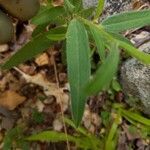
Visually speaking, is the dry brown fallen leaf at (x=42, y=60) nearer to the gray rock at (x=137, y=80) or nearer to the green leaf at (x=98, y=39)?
the gray rock at (x=137, y=80)

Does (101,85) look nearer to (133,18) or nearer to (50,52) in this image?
(133,18)

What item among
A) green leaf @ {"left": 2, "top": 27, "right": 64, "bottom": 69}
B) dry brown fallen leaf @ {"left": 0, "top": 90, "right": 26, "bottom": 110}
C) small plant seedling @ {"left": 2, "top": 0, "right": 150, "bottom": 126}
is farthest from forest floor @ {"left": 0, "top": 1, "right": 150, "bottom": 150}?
small plant seedling @ {"left": 2, "top": 0, "right": 150, "bottom": 126}

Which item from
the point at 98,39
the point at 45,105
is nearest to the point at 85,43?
the point at 98,39

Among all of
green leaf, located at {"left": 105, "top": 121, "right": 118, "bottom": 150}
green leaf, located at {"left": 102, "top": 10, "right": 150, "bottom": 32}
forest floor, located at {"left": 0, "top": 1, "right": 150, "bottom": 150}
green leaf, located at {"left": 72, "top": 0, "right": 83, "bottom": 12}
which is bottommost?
green leaf, located at {"left": 105, "top": 121, "right": 118, "bottom": 150}

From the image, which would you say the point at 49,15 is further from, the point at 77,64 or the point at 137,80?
the point at 137,80

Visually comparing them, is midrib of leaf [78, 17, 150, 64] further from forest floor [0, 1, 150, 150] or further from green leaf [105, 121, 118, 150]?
green leaf [105, 121, 118, 150]

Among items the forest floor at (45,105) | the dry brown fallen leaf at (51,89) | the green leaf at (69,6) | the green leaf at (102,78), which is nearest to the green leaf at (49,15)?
the green leaf at (69,6)

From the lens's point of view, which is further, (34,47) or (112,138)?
(112,138)
